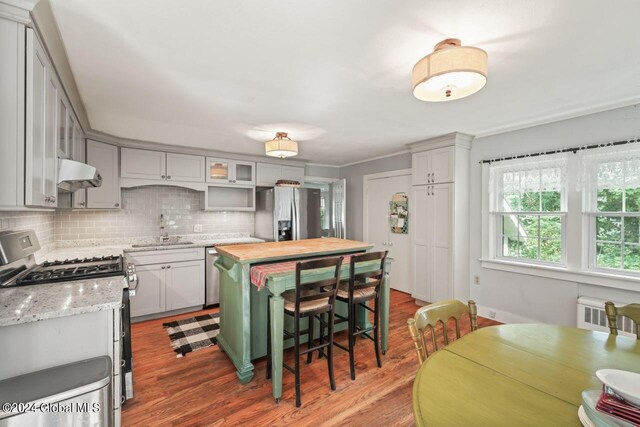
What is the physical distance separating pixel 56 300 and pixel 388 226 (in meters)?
4.30

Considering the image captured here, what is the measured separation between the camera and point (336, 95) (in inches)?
94.0

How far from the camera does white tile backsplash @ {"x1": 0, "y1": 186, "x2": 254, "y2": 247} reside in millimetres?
3506

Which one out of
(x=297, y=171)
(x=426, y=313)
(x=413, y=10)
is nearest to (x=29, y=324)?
(x=426, y=313)

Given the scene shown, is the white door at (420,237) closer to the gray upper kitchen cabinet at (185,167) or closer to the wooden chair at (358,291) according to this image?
the wooden chair at (358,291)

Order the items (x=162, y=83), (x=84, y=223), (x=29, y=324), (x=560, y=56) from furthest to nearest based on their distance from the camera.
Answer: (x=84, y=223), (x=162, y=83), (x=560, y=56), (x=29, y=324)

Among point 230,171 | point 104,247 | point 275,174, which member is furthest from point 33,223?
point 275,174

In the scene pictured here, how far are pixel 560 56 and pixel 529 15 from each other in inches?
24.2

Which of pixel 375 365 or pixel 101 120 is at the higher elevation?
pixel 101 120

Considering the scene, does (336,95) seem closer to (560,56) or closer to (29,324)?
(560,56)

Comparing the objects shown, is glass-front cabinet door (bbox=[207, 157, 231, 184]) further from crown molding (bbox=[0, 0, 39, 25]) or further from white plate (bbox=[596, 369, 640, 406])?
white plate (bbox=[596, 369, 640, 406])

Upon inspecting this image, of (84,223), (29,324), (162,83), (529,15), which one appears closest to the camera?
(29,324)

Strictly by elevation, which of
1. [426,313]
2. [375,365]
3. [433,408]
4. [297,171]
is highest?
[297,171]

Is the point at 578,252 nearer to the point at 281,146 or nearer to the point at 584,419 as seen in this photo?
the point at 584,419

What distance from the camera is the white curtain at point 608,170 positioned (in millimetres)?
2559
